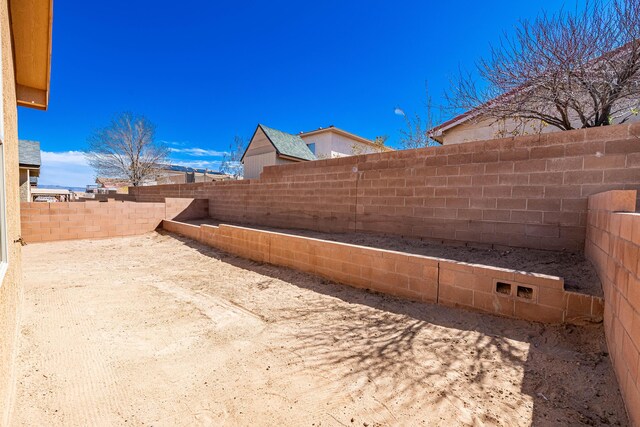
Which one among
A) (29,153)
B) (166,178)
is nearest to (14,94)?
(29,153)

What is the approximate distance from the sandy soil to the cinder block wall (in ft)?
0.56

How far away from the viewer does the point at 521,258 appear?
4277 mm

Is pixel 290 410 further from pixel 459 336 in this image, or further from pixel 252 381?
pixel 459 336

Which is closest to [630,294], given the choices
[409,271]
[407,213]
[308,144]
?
[409,271]

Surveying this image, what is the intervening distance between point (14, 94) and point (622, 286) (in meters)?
6.63

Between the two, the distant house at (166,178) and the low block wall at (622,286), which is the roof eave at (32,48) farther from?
the distant house at (166,178)

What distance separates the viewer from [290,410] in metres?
2.05

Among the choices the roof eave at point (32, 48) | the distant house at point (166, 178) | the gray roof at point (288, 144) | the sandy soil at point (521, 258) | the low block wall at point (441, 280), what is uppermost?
the gray roof at point (288, 144)

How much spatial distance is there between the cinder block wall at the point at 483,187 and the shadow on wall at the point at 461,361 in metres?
2.15

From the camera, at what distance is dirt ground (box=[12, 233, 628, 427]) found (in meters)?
2.01

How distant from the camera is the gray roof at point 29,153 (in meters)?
13.8

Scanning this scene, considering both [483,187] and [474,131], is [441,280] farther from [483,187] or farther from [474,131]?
[474,131]

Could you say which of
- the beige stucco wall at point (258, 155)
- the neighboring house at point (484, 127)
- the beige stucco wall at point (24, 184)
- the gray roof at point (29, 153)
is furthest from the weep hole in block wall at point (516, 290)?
the beige stucco wall at point (24, 184)

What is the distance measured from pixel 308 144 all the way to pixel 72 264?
16.7m
